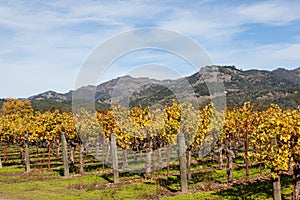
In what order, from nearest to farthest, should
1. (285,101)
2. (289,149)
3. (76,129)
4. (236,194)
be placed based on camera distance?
(289,149), (236,194), (76,129), (285,101)

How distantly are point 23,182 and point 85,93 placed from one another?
8.20m

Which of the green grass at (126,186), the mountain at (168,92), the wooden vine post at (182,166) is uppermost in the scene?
the mountain at (168,92)

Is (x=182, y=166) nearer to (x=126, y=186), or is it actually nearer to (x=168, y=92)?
(x=126, y=186)

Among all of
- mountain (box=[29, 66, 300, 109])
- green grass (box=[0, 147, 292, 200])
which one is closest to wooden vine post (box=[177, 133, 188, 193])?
green grass (box=[0, 147, 292, 200])

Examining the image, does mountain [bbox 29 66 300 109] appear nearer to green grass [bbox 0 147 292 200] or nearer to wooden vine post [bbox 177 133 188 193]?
wooden vine post [bbox 177 133 188 193]

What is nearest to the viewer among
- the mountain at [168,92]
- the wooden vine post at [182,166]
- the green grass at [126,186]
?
the green grass at [126,186]

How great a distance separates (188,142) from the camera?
82.9ft

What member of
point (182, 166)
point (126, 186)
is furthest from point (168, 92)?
point (182, 166)

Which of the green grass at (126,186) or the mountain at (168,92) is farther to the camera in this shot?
the mountain at (168,92)

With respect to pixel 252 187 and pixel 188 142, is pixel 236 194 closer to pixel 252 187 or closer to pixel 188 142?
pixel 252 187

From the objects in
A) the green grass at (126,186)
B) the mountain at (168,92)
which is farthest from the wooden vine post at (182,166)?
the mountain at (168,92)

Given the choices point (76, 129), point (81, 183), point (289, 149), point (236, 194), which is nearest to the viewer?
point (289, 149)

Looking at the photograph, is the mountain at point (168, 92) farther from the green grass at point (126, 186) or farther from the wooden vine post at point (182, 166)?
the green grass at point (126, 186)

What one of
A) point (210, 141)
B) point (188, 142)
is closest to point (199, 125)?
point (188, 142)
